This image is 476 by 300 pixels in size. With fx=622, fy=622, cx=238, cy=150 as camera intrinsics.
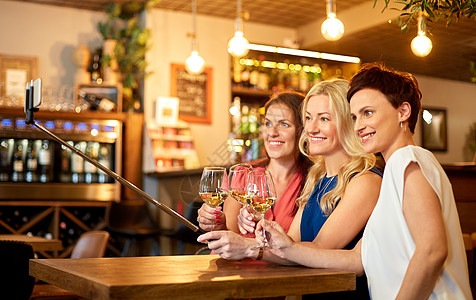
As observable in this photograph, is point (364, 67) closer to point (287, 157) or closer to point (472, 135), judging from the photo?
point (287, 157)

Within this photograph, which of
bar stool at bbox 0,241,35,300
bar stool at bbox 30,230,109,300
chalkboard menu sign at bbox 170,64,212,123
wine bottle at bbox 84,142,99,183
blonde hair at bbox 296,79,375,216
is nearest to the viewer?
blonde hair at bbox 296,79,375,216

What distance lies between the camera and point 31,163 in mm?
6664

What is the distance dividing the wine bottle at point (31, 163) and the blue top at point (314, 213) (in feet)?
16.2

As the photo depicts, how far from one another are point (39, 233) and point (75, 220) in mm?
415

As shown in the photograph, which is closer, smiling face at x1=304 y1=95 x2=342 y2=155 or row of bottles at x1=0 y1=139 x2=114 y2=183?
smiling face at x1=304 y1=95 x2=342 y2=155

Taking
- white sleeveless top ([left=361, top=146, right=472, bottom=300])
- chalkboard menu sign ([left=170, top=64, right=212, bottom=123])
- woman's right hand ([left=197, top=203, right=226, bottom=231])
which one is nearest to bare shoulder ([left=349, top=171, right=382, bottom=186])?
white sleeveless top ([left=361, top=146, right=472, bottom=300])

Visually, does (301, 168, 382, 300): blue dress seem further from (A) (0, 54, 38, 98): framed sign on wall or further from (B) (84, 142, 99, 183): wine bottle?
(A) (0, 54, 38, 98): framed sign on wall

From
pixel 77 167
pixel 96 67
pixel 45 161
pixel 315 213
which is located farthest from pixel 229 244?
pixel 96 67

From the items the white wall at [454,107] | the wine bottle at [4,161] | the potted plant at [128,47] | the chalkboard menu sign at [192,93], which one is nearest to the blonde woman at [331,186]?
the white wall at [454,107]

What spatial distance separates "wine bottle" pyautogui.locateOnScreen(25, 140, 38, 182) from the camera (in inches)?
262

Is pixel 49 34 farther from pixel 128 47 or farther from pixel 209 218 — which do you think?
pixel 209 218

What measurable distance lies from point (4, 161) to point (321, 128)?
16.5ft

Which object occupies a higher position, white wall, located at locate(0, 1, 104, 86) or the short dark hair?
white wall, located at locate(0, 1, 104, 86)

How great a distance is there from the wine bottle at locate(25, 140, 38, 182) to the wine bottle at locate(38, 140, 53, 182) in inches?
2.0
